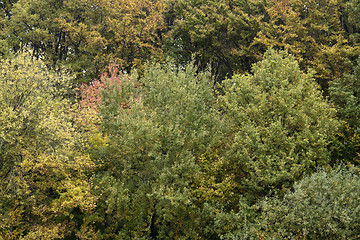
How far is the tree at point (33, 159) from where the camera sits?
2245 cm

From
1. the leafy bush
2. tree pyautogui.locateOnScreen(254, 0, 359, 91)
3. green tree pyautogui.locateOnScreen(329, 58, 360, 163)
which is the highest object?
tree pyautogui.locateOnScreen(254, 0, 359, 91)

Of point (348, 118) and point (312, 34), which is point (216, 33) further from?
point (348, 118)

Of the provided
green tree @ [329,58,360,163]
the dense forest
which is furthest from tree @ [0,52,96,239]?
green tree @ [329,58,360,163]

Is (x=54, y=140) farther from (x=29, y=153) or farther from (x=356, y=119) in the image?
(x=356, y=119)

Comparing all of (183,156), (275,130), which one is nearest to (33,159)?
(183,156)

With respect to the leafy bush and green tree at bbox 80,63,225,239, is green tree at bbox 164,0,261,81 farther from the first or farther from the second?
the leafy bush

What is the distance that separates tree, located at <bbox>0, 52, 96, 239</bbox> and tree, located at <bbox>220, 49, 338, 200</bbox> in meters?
11.9

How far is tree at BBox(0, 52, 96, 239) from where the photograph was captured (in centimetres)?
2245

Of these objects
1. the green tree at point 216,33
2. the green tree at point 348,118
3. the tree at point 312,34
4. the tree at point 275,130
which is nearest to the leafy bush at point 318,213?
the tree at point 275,130

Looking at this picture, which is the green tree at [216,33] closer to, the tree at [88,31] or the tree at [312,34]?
the tree at [312,34]

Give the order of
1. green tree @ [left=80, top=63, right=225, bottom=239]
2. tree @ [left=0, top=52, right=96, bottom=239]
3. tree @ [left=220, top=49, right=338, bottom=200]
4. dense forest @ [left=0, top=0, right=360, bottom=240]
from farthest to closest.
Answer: tree @ [left=220, top=49, right=338, bottom=200] → green tree @ [left=80, top=63, right=225, bottom=239] → tree @ [left=0, top=52, right=96, bottom=239] → dense forest @ [left=0, top=0, right=360, bottom=240]

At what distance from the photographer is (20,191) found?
2208 cm

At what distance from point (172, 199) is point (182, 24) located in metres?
31.3

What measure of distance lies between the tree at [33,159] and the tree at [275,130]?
1192 cm
